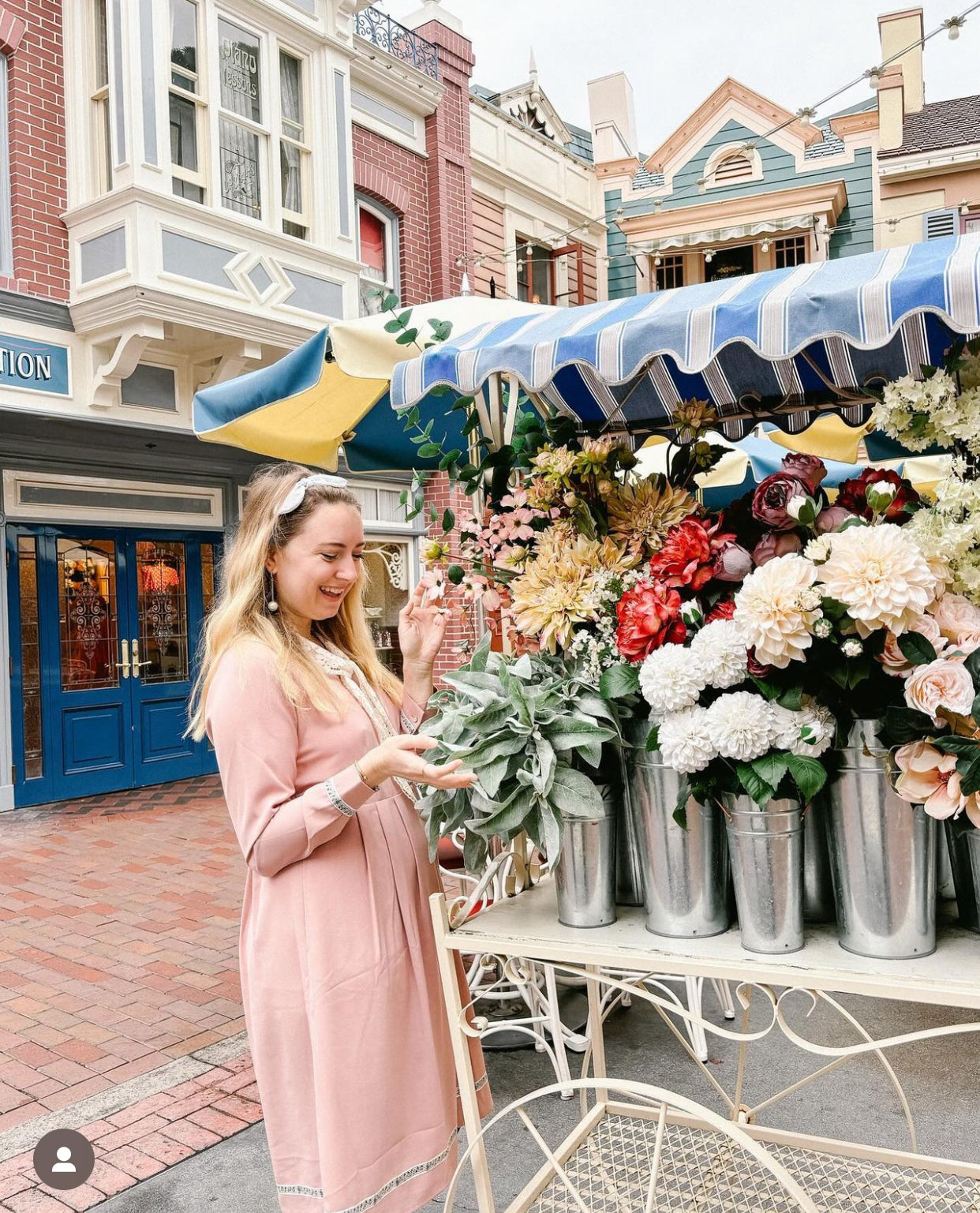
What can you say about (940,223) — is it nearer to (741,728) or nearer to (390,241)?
(390,241)

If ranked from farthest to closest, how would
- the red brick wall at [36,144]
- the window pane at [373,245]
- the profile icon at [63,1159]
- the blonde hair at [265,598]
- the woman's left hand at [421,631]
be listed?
1. the window pane at [373,245]
2. the red brick wall at [36,144]
3. the profile icon at [63,1159]
4. the woman's left hand at [421,631]
5. the blonde hair at [265,598]

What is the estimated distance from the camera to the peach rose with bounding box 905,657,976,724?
146 cm

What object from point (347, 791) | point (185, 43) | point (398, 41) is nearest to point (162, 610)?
point (185, 43)

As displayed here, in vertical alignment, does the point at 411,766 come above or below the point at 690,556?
below

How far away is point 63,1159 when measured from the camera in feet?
8.94

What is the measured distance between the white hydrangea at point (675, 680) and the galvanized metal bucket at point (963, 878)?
1.62 feet

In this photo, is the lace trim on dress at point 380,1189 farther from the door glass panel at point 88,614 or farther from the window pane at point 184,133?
the window pane at point 184,133

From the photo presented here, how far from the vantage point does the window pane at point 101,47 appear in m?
7.89

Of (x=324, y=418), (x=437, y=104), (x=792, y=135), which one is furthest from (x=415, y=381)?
(x=792, y=135)

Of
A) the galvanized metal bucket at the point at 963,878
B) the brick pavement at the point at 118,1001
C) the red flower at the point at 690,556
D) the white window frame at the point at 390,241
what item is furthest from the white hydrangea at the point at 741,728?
the white window frame at the point at 390,241

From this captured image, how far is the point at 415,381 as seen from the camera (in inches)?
82.4

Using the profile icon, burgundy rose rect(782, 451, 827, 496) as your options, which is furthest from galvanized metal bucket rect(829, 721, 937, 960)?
the profile icon

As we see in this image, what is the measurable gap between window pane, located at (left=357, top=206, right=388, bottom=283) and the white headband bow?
9076 mm

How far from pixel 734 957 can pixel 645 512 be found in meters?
0.88
